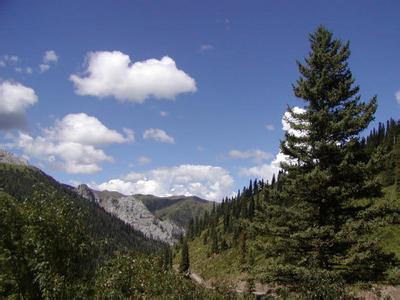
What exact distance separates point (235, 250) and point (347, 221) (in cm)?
11212

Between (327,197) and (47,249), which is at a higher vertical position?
(327,197)

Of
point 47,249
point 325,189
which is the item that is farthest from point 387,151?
point 47,249

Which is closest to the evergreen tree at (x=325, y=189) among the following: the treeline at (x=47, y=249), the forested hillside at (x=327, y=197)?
the forested hillside at (x=327, y=197)

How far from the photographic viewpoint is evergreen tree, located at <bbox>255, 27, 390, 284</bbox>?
19734 mm

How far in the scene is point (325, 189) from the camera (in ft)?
68.4

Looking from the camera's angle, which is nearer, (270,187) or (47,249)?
(47,249)

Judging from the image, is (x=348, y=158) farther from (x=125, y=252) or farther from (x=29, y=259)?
(x=29, y=259)

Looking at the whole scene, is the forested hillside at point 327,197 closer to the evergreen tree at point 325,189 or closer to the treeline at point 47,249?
the evergreen tree at point 325,189

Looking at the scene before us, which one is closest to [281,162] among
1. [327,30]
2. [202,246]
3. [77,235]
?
[327,30]

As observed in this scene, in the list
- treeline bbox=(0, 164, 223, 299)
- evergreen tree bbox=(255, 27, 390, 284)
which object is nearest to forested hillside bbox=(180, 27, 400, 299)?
evergreen tree bbox=(255, 27, 390, 284)

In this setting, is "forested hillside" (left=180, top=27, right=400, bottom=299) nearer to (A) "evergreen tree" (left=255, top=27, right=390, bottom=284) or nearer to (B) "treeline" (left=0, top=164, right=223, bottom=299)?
(A) "evergreen tree" (left=255, top=27, right=390, bottom=284)

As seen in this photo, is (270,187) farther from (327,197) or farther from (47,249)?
(47,249)

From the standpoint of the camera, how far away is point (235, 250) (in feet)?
423

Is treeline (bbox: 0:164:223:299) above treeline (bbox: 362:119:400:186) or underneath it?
underneath
